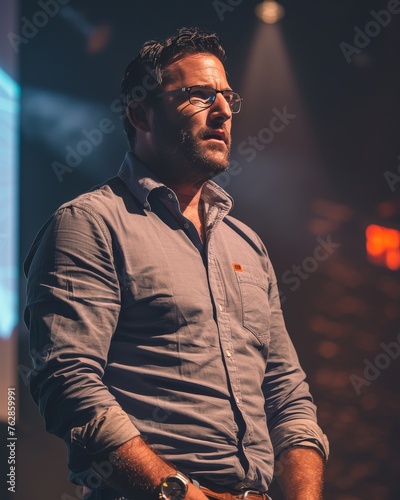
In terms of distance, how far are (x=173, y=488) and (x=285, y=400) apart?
530 mm

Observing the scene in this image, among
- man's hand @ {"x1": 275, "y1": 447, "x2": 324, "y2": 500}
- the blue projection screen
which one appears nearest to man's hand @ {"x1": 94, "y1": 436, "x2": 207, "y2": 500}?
man's hand @ {"x1": 275, "y1": 447, "x2": 324, "y2": 500}

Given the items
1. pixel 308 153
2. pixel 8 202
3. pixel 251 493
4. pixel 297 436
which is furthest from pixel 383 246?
pixel 251 493

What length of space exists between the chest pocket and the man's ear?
472 millimetres

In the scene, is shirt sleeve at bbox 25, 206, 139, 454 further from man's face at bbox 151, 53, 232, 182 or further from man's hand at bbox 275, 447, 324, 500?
man's hand at bbox 275, 447, 324, 500

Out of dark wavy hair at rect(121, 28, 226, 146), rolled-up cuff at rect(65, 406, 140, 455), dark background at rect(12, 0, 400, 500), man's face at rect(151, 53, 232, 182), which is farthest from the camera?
dark background at rect(12, 0, 400, 500)

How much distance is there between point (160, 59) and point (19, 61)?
1195mm

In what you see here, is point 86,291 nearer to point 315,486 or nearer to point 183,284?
point 183,284

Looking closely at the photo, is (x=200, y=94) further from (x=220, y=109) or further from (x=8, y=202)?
(x=8, y=202)

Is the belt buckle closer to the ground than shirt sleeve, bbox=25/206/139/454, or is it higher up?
closer to the ground

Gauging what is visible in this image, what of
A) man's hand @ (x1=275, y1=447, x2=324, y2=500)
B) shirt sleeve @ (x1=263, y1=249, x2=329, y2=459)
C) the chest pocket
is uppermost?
the chest pocket

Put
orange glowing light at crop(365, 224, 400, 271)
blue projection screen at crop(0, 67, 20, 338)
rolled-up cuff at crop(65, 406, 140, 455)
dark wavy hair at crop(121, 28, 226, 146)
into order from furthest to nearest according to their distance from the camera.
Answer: orange glowing light at crop(365, 224, 400, 271) → blue projection screen at crop(0, 67, 20, 338) → dark wavy hair at crop(121, 28, 226, 146) → rolled-up cuff at crop(65, 406, 140, 455)

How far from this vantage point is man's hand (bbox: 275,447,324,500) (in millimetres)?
1623

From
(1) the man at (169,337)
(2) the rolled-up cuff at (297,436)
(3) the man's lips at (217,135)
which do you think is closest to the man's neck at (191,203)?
(1) the man at (169,337)

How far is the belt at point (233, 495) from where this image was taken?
141 centimetres
